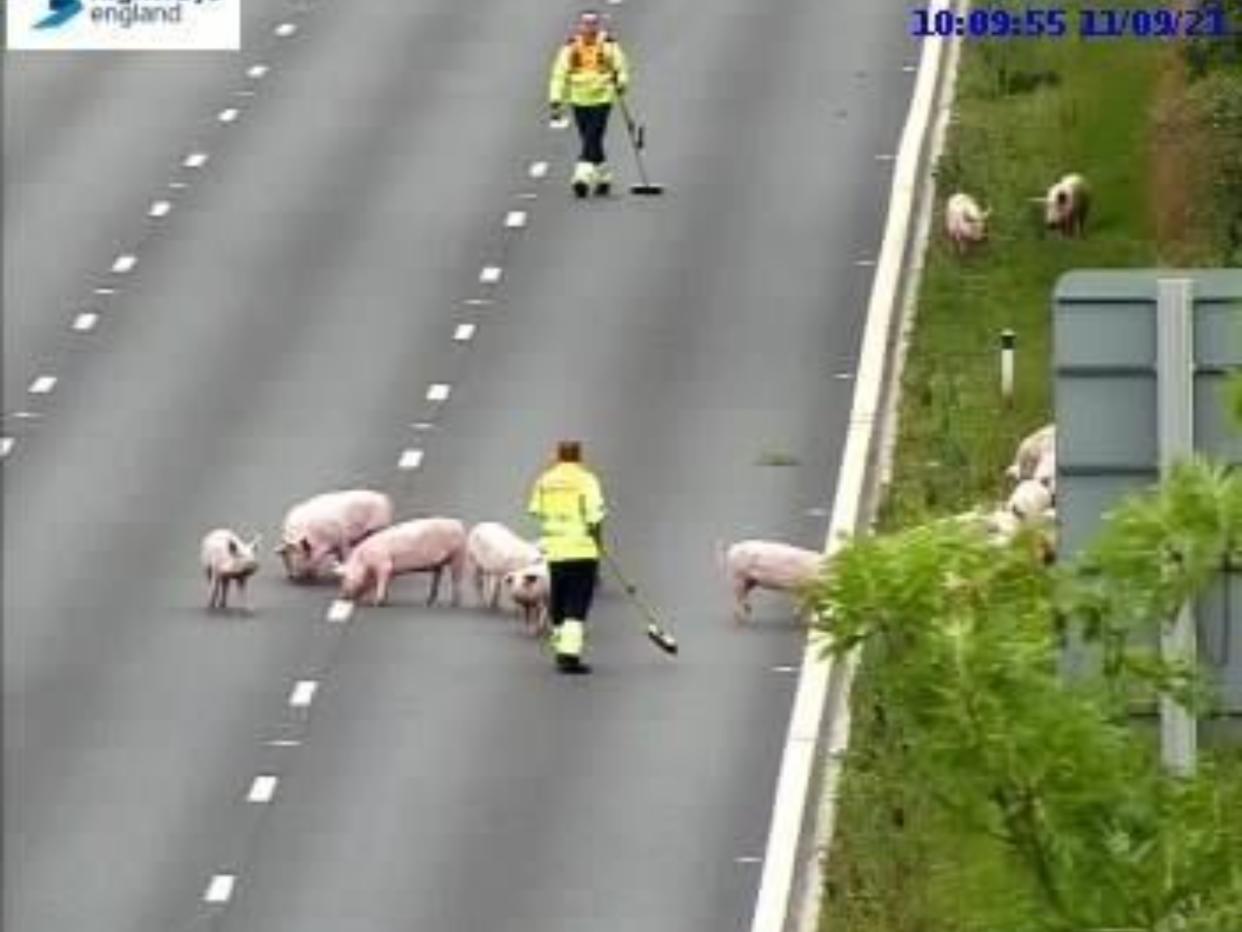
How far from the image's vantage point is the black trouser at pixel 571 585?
3788 centimetres

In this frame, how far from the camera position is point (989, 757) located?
690 inches

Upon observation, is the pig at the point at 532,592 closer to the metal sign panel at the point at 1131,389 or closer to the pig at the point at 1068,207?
the pig at the point at 1068,207

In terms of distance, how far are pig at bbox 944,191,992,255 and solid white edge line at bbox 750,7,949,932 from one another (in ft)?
1.85

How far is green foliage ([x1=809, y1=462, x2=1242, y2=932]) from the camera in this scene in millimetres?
17547

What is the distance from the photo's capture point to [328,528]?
4022cm

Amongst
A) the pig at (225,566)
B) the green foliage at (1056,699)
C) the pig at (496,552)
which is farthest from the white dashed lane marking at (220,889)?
the green foliage at (1056,699)

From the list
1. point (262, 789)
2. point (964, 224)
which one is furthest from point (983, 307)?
point (262, 789)

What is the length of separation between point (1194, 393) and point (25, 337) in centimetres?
2652

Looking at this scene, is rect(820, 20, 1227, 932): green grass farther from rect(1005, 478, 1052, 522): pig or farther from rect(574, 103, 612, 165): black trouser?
rect(574, 103, 612, 165): black trouser

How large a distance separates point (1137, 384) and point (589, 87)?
28.0m

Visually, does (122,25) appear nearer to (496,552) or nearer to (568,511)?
(496,552)

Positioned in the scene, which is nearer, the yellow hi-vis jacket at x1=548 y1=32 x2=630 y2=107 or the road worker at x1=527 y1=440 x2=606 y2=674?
the road worker at x1=527 y1=440 x2=606 y2=674

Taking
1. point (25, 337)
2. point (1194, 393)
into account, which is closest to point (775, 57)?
point (25, 337)

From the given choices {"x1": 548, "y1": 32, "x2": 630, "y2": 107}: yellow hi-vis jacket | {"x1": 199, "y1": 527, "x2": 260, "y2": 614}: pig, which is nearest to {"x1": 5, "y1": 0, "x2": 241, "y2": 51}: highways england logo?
{"x1": 548, "y1": 32, "x2": 630, "y2": 107}: yellow hi-vis jacket
